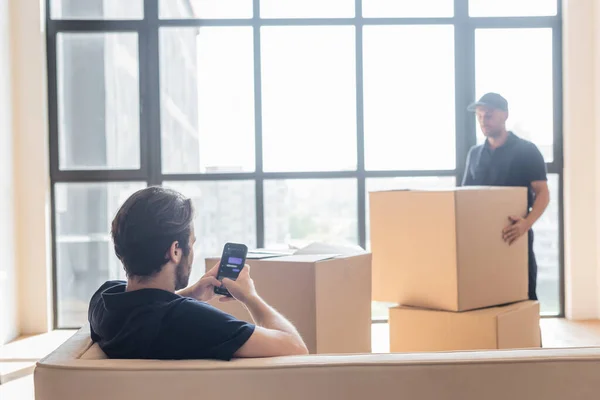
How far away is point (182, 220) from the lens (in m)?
1.30

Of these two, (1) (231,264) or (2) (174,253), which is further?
(1) (231,264)

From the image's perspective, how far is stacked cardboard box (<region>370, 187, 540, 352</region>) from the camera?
2.29 m

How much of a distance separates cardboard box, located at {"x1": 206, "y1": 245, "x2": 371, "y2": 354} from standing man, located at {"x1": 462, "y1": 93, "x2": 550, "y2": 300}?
44.7 inches

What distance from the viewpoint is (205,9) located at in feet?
14.1

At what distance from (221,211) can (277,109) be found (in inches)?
30.7

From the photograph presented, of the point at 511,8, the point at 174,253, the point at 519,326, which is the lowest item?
the point at 519,326

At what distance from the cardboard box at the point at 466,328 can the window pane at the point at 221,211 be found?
78.6 inches

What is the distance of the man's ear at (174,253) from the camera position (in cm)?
130

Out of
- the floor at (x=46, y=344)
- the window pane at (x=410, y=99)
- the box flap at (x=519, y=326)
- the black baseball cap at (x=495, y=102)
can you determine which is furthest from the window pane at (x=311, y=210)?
the box flap at (x=519, y=326)

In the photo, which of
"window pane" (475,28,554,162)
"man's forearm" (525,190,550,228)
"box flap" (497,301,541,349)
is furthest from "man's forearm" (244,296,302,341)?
"window pane" (475,28,554,162)

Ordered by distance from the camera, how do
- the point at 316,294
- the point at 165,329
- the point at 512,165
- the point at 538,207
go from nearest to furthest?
the point at 165,329, the point at 316,294, the point at 538,207, the point at 512,165

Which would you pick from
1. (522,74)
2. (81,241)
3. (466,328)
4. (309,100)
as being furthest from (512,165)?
(81,241)

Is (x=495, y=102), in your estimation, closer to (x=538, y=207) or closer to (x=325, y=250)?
(x=538, y=207)

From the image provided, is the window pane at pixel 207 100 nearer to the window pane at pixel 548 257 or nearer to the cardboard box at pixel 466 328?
the window pane at pixel 548 257
